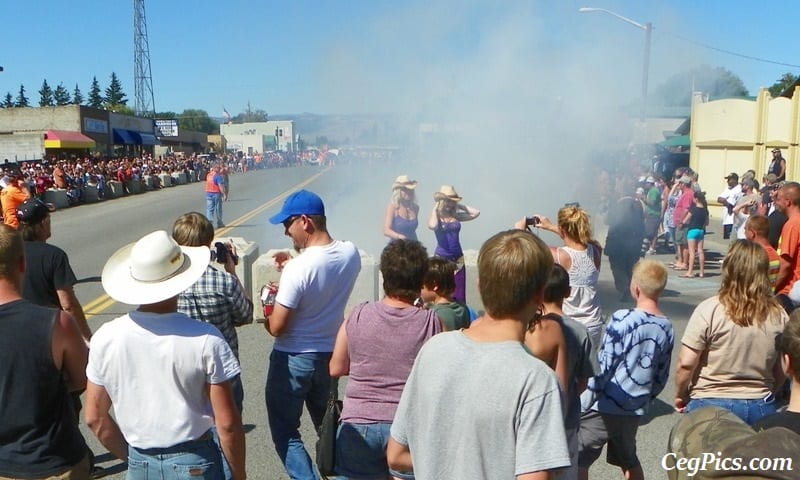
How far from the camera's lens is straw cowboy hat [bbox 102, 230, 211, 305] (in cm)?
256

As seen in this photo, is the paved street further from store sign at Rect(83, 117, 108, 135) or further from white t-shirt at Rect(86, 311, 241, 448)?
store sign at Rect(83, 117, 108, 135)

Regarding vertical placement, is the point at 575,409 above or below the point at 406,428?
below

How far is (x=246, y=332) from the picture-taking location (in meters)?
7.21

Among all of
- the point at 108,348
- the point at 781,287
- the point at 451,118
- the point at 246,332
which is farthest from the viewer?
the point at 451,118

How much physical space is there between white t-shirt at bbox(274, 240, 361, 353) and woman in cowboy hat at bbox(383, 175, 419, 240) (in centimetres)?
351

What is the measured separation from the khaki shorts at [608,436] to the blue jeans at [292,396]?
4.24 ft

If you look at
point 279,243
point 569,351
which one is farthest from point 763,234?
point 279,243

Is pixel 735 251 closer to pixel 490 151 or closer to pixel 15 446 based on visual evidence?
pixel 15 446

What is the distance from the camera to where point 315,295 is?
3.48 meters

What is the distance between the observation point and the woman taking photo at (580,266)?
13.9ft

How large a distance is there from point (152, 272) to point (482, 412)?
4.58 feet

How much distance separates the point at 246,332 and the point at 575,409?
488 cm

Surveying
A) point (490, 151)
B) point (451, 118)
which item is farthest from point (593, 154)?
point (451, 118)

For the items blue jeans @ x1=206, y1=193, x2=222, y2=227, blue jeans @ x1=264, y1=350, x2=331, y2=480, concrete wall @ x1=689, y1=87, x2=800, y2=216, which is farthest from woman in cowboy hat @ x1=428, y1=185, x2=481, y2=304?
concrete wall @ x1=689, y1=87, x2=800, y2=216
